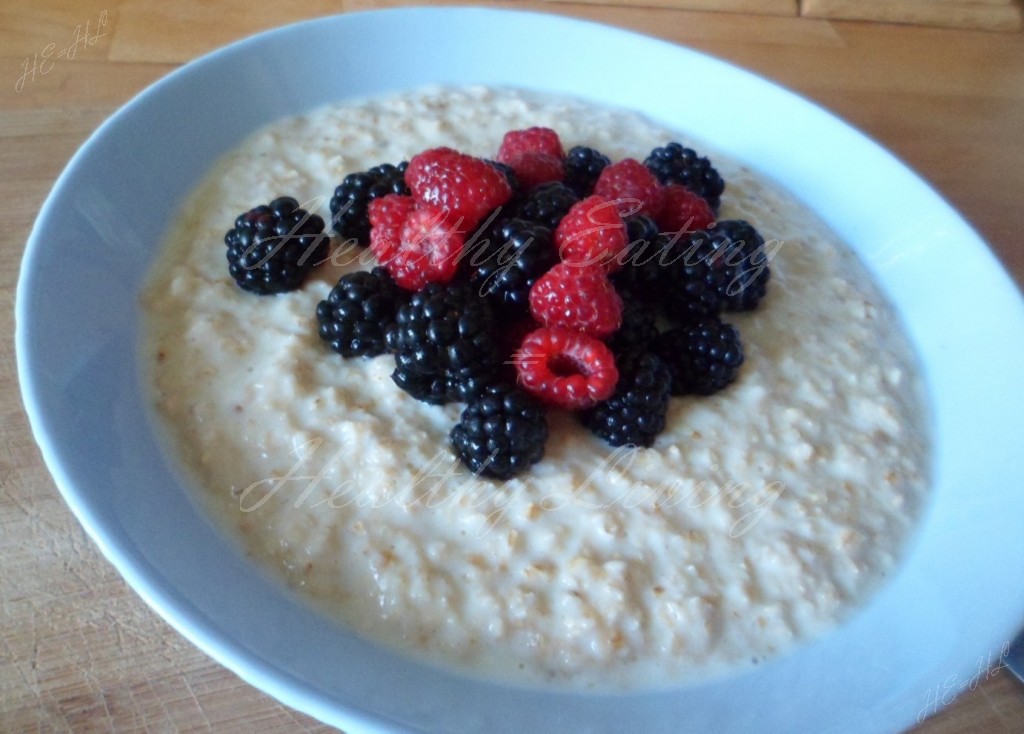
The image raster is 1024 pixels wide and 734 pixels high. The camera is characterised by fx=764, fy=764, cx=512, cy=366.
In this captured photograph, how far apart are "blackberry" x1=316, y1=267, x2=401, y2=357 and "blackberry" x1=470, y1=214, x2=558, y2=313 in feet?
0.58

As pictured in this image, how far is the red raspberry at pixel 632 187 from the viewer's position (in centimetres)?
163

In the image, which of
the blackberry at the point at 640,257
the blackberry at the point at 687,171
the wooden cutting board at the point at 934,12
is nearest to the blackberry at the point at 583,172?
the blackberry at the point at 687,171

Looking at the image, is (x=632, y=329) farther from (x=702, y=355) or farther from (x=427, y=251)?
(x=427, y=251)

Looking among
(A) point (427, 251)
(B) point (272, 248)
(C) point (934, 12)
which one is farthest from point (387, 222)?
(C) point (934, 12)

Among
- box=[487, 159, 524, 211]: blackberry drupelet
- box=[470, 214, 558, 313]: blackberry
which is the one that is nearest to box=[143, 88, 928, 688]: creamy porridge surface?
box=[470, 214, 558, 313]: blackberry

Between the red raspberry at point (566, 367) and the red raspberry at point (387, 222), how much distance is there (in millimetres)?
355

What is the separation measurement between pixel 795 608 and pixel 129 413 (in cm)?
124

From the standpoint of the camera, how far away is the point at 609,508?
1374mm

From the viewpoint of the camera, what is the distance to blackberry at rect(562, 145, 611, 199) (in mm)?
1812

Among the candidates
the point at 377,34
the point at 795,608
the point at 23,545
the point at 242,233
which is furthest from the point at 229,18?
the point at 795,608

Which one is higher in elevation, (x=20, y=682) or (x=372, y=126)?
(x=372, y=126)

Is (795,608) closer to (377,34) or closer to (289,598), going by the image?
(289,598)

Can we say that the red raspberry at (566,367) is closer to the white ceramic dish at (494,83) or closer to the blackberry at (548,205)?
the blackberry at (548,205)

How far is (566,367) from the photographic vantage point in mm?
1390
